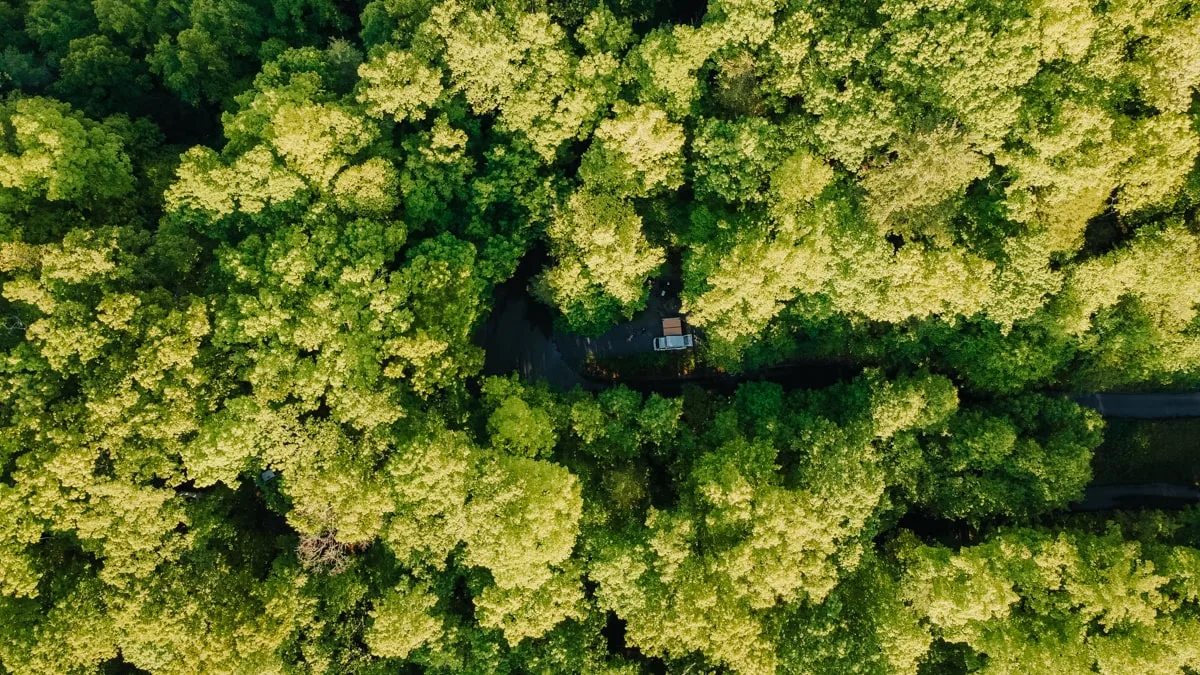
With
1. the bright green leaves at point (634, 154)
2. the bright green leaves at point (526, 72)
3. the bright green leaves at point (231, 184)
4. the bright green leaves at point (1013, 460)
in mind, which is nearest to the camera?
the bright green leaves at point (231, 184)

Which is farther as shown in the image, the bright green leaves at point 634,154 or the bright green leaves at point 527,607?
the bright green leaves at point 634,154

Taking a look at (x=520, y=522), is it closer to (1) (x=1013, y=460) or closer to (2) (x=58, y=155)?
(1) (x=1013, y=460)

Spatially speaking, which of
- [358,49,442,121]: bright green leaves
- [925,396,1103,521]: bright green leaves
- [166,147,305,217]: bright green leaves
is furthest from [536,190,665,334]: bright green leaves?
[925,396,1103,521]: bright green leaves

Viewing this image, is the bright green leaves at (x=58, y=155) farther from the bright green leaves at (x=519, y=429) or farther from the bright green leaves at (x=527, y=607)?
the bright green leaves at (x=527, y=607)

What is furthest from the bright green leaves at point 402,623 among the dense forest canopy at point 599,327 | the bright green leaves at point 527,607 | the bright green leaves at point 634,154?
the bright green leaves at point 634,154

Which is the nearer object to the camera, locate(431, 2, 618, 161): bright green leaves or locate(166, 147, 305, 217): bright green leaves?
locate(166, 147, 305, 217): bright green leaves

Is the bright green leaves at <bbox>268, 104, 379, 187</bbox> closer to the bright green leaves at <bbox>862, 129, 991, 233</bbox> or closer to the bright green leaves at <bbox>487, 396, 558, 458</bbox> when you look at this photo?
the bright green leaves at <bbox>487, 396, 558, 458</bbox>

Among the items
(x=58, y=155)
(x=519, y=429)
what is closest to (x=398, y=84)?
(x=58, y=155)
